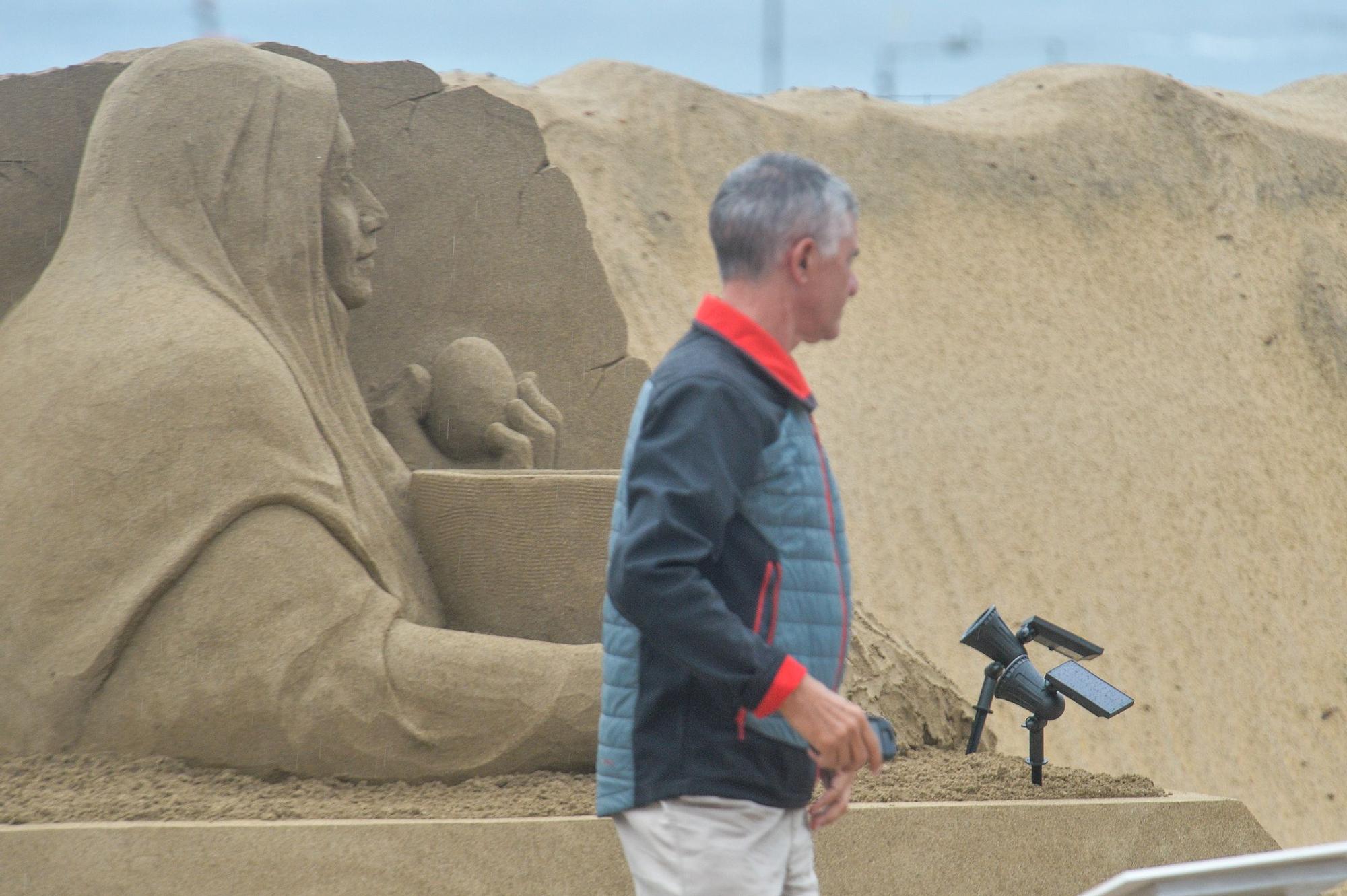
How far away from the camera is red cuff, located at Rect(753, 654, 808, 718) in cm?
188

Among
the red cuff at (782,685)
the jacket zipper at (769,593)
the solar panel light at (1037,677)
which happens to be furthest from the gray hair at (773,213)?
the solar panel light at (1037,677)

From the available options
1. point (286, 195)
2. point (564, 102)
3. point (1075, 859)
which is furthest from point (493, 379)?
point (564, 102)

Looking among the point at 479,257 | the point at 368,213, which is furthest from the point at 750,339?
the point at 479,257

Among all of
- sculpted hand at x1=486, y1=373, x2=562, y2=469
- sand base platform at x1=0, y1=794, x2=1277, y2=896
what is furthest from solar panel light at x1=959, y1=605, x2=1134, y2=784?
sculpted hand at x1=486, y1=373, x2=562, y2=469

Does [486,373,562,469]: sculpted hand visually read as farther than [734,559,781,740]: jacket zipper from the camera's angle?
Yes

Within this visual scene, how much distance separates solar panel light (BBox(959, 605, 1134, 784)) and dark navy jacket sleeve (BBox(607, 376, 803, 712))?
1.96m

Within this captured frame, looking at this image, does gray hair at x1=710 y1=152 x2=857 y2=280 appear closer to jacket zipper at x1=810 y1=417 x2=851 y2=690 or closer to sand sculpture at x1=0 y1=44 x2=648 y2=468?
jacket zipper at x1=810 y1=417 x2=851 y2=690

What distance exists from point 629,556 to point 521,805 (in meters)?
1.77

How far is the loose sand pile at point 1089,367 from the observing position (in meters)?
11.2

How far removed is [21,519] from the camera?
3.50m

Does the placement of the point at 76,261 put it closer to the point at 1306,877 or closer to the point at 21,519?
the point at 21,519

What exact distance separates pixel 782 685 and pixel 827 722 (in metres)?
0.07

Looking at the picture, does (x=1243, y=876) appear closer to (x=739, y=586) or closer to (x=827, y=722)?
(x=827, y=722)

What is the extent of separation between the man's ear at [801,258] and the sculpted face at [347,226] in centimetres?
225
